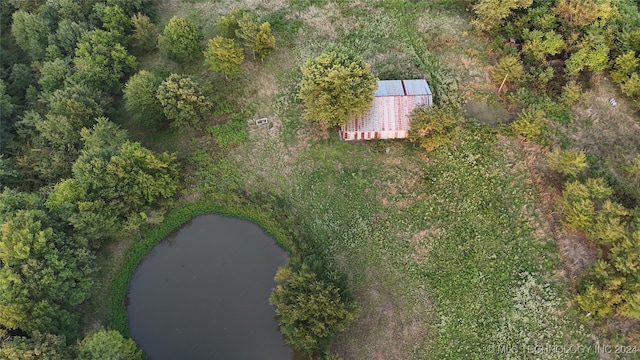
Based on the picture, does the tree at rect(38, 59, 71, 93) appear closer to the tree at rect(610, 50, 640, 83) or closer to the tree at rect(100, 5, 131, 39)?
the tree at rect(100, 5, 131, 39)

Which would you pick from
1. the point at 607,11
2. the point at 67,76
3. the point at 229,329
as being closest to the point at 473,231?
the point at 229,329

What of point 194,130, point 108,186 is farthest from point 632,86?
point 108,186

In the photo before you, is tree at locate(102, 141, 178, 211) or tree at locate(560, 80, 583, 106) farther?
tree at locate(560, 80, 583, 106)

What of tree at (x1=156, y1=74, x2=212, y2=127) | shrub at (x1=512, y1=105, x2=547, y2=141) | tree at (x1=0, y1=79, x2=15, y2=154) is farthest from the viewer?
tree at (x1=0, y1=79, x2=15, y2=154)

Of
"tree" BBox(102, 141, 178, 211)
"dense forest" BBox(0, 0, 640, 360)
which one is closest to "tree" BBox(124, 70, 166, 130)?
"dense forest" BBox(0, 0, 640, 360)

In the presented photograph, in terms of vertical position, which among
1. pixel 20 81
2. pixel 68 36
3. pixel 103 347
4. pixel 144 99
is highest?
pixel 68 36

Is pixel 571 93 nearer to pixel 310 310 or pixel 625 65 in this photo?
pixel 625 65
